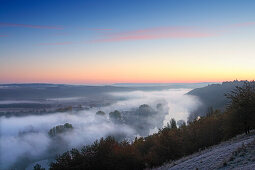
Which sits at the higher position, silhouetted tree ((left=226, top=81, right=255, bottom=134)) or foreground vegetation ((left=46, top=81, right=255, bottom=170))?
silhouetted tree ((left=226, top=81, right=255, bottom=134))

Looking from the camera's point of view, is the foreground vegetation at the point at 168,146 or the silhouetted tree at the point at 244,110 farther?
the foreground vegetation at the point at 168,146

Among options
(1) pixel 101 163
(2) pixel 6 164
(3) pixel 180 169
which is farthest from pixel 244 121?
(2) pixel 6 164

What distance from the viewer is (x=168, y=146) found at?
52094 millimetres

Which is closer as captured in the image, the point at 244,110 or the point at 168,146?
the point at 244,110

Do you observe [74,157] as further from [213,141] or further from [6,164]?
[6,164]

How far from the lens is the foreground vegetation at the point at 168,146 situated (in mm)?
42469

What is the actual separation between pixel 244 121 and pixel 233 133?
22.6ft

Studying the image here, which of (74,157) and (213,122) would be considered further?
(213,122)

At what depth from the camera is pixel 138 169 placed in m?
48.0

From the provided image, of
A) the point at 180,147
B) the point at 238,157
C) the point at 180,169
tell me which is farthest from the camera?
the point at 180,147

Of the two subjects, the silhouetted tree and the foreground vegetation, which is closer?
the silhouetted tree

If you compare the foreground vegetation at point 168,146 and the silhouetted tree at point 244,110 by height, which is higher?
the silhouetted tree at point 244,110

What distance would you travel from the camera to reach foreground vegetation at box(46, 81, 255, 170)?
1672 inches

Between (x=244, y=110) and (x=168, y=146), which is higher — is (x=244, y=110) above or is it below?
above
